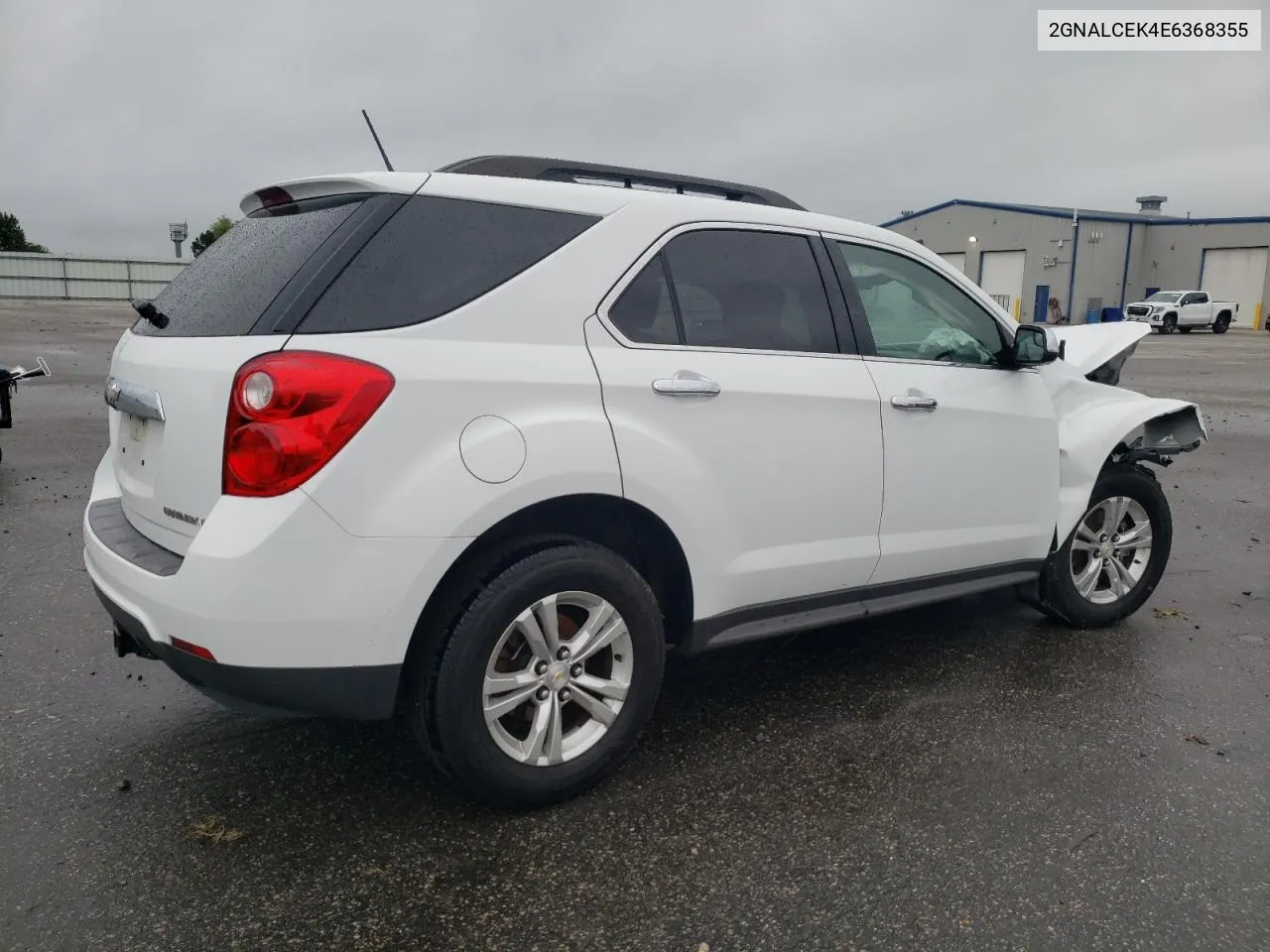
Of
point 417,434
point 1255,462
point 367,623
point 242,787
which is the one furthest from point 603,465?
point 1255,462

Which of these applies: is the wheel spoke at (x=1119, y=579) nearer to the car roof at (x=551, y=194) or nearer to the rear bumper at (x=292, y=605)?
the car roof at (x=551, y=194)

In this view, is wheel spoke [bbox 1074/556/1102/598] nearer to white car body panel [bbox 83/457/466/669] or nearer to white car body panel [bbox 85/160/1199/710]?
white car body panel [bbox 85/160/1199/710]

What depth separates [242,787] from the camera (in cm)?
301

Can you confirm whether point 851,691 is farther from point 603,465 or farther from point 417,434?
point 417,434

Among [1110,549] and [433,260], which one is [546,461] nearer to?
[433,260]

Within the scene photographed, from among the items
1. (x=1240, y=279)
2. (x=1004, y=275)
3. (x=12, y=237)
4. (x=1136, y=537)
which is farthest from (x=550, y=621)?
(x=12, y=237)

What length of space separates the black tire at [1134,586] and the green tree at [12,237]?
7973 centimetres

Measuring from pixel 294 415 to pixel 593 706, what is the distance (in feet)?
4.00

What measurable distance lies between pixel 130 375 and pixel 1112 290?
59.4 metres

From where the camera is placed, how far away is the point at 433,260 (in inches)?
108

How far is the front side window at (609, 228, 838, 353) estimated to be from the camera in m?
3.10

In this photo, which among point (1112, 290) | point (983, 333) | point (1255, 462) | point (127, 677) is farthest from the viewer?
point (1112, 290)

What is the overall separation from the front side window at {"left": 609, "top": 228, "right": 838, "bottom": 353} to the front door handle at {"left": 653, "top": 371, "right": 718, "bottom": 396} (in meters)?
0.14

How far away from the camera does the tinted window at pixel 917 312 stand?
3.74m
